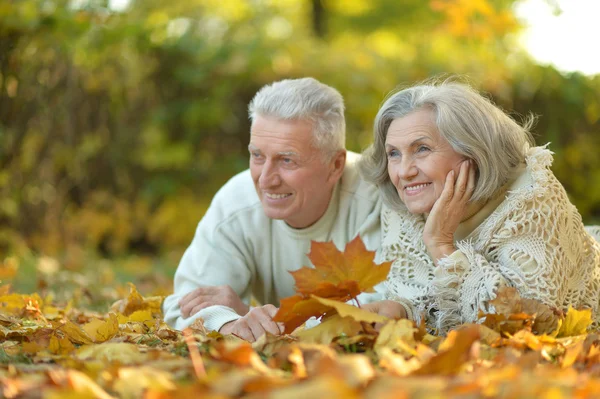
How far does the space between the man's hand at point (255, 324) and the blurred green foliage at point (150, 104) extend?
3.72m

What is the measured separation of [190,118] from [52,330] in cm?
465

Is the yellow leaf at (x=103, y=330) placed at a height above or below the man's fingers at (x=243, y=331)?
above

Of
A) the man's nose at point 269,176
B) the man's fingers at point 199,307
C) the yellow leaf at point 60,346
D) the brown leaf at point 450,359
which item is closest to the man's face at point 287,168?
the man's nose at point 269,176

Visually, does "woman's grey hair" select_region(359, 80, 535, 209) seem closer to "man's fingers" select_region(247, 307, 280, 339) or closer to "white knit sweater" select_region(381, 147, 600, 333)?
"white knit sweater" select_region(381, 147, 600, 333)

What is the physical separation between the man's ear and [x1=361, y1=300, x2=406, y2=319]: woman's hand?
0.83 m

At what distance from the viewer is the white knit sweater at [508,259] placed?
268 centimetres

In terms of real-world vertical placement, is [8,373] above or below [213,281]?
above

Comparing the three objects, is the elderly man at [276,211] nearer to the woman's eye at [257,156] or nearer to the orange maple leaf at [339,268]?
the woman's eye at [257,156]

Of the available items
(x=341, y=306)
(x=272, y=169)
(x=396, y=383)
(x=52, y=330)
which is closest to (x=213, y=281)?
(x=272, y=169)

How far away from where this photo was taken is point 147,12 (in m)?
7.99

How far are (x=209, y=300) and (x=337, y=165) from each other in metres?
0.86

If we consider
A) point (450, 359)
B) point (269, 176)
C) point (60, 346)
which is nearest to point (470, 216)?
point (269, 176)

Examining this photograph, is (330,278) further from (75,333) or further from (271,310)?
(75,333)

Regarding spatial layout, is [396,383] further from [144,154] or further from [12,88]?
[144,154]
